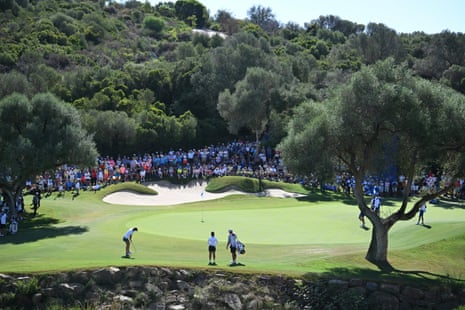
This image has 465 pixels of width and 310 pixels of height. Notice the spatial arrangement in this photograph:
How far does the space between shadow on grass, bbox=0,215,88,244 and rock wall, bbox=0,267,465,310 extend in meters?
9.68

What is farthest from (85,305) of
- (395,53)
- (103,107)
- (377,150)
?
(395,53)

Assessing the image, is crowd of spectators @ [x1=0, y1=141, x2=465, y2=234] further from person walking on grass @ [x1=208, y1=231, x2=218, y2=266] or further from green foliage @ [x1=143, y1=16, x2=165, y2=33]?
green foliage @ [x1=143, y1=16, x2=165, y2=33]

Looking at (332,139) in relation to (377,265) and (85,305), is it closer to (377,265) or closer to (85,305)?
(377,265)

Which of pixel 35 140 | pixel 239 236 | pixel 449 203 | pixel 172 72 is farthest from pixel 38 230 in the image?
pixel 172 72

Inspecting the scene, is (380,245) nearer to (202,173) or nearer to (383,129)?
(383,129)

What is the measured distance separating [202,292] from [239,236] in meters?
10.4

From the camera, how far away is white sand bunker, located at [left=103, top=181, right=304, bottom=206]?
54.4 metres

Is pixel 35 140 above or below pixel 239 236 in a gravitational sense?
above

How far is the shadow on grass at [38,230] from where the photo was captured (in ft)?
113

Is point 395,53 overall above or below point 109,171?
above

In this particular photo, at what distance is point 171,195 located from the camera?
58.5 metres

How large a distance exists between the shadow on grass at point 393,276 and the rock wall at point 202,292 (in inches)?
15.4

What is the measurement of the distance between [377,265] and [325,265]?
2543 millimetres

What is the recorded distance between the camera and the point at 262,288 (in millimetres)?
24812
